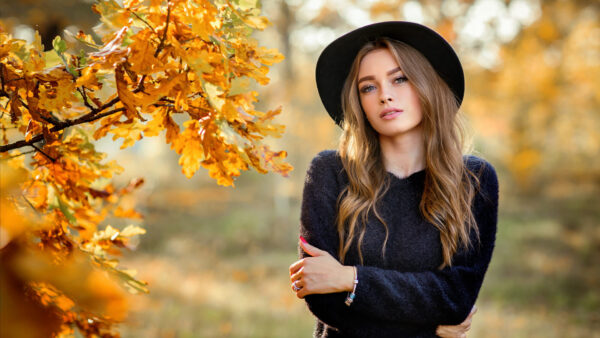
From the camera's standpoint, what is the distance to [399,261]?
1826 millimetres

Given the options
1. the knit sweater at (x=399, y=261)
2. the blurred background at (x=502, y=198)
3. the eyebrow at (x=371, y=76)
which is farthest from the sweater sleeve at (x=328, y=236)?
the blurred background at (x=502, y=198)

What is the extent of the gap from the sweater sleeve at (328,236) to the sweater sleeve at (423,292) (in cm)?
5

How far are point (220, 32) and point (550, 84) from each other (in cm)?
1038

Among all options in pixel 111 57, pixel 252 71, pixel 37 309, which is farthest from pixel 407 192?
pixel 37 309

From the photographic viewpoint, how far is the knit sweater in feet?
5.57

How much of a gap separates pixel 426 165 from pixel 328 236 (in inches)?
21.3

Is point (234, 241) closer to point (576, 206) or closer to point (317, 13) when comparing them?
point (317, 13)

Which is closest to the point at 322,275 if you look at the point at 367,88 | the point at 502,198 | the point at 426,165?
the point at 426,165

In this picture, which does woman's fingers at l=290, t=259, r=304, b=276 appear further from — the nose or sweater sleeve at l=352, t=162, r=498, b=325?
the nose

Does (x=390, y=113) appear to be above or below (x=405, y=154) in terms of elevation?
above

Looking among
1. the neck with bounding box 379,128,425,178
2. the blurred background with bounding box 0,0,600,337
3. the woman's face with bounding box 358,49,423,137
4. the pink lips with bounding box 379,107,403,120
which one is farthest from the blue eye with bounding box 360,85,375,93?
the blurred background with bounding box 0,0,600,337

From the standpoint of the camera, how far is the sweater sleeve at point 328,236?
68.1 inches

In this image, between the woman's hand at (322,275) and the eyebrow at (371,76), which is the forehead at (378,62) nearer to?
the eyebrow at (371,76)

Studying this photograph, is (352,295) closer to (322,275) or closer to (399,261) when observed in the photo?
(322,275)
